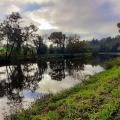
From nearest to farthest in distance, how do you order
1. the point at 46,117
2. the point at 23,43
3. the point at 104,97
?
the point at 46,117 → the point at 104,97 → the point at 23,43

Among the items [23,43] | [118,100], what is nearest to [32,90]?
[118,100]

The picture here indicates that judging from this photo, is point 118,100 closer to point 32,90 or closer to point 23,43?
point 32,90

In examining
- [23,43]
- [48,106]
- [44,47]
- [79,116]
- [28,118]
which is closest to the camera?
[79,116]

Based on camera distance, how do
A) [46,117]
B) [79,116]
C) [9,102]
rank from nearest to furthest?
[79,116], [46,117], [9,102]

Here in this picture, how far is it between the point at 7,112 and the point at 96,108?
8604mm

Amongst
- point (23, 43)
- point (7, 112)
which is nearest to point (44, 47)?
point (23, 43)

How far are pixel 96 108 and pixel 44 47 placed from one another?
161 metres

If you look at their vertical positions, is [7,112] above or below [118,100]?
below

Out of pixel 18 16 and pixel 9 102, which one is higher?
pixel 18 16

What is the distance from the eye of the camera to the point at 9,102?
2938cm

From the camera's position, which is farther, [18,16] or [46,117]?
[18,16]

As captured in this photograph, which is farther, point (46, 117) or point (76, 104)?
point (76, 104)

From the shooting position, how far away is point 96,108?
1859 cm

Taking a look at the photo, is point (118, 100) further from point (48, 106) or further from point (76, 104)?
point (48, 106)
